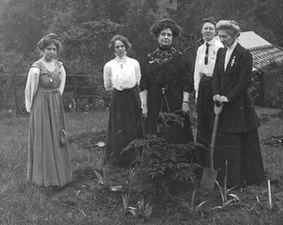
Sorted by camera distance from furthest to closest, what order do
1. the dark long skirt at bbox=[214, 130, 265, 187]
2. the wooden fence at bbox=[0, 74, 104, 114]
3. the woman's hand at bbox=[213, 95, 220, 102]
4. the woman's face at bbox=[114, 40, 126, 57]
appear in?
the wooden fence at bbox=[0, 74, 104, 114] < the woman's face at bbox=[114, 40, 126, 57] < the dark long skirt at bbox=[214, 130, 265, 187] < the woman's hand at bbox=[213, 95, 220, 102]

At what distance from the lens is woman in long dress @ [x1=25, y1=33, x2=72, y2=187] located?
558 centimetres

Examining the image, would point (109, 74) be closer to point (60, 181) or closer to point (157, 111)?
point (157, 111)

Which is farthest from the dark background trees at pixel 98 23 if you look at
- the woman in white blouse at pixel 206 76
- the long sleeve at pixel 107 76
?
the woman in white blouse at pixel 206 76

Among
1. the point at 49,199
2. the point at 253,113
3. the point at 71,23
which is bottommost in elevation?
the point at 49,199

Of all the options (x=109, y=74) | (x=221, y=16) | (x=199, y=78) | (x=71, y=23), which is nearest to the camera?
(x=199, y=78)

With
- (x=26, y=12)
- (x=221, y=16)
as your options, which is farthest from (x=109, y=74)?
(x=26, y=12)

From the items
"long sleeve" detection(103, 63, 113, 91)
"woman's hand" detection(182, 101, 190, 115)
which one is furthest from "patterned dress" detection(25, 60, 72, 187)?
"woman's hand" detection(182, 101, 190, 115)

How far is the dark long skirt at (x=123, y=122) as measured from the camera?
664 cm

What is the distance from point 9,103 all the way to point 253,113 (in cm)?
999

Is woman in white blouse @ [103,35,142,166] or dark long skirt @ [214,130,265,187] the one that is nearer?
dark long skirt @ [214,130,265,187]

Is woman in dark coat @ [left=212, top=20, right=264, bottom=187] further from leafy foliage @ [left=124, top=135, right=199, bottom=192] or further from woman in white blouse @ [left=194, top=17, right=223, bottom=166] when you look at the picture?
leafy foliage @ [left=124, top=135, right=199, bottom=192]

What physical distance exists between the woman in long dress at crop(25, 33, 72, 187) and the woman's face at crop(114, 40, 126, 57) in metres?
1.03

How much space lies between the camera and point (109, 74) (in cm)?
Answer: 667

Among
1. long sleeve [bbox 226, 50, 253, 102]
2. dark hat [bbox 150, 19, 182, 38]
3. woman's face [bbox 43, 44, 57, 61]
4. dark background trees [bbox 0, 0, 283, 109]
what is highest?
dark background trees [bbox 0, 0, 283, 109]
